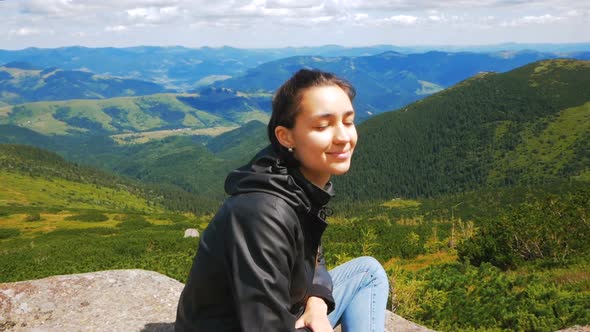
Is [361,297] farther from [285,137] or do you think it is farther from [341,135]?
[285,137]

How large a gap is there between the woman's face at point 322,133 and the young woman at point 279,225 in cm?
1

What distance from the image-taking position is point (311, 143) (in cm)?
477

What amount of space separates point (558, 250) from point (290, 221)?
813 inches

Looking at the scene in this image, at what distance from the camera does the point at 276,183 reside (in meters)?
4.26

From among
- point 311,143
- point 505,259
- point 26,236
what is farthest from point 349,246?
point 26,236

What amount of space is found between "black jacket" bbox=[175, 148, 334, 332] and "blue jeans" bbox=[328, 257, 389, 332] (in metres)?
1.51

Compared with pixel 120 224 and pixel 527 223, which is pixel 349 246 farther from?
pixel 120 224

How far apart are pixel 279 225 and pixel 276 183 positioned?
406 mm

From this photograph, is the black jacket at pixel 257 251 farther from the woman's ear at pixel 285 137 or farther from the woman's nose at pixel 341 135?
the woman's nose at pixel 341 135

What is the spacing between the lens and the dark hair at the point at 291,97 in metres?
4.75

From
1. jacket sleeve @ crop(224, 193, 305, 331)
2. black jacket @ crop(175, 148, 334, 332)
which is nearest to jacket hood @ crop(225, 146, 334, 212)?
black jacket @ crop(175, 148, 334, 332)

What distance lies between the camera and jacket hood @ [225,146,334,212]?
423 centimetres

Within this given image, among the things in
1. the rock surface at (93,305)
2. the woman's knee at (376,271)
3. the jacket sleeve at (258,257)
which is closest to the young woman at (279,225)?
the jacket sleeve at (258,257)

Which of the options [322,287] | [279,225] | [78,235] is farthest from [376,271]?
[78,235]
